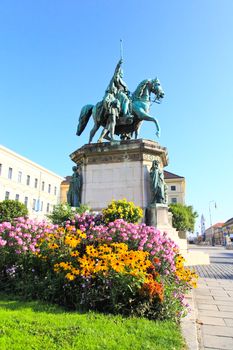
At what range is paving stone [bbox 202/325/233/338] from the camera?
415cm

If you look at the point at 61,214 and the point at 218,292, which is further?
the point at 61,214

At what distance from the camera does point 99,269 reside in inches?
180

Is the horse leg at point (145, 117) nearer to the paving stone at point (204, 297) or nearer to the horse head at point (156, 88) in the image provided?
the horse head at point (156, 88)

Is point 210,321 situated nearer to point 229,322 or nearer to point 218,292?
point 229,322

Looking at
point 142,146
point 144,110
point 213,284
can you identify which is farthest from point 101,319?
point 144,110

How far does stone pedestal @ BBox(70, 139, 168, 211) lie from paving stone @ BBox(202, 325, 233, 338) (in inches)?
295

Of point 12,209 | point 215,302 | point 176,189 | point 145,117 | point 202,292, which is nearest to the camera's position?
point 215,302

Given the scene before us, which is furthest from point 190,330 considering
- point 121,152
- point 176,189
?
point 176,189

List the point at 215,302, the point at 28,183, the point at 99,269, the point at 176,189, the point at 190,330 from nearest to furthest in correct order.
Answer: the point at 190,330 < the point at 99,269 < the point at 215,302 < the point at 28,183 < the point at 176,189

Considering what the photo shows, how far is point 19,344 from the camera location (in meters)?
3.20

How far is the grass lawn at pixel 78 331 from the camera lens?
10.7ft

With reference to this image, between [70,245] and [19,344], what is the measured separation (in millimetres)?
2299

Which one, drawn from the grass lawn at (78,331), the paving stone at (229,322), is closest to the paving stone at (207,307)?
the paving stone at (229,322)

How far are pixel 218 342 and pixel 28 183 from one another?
177 ft
